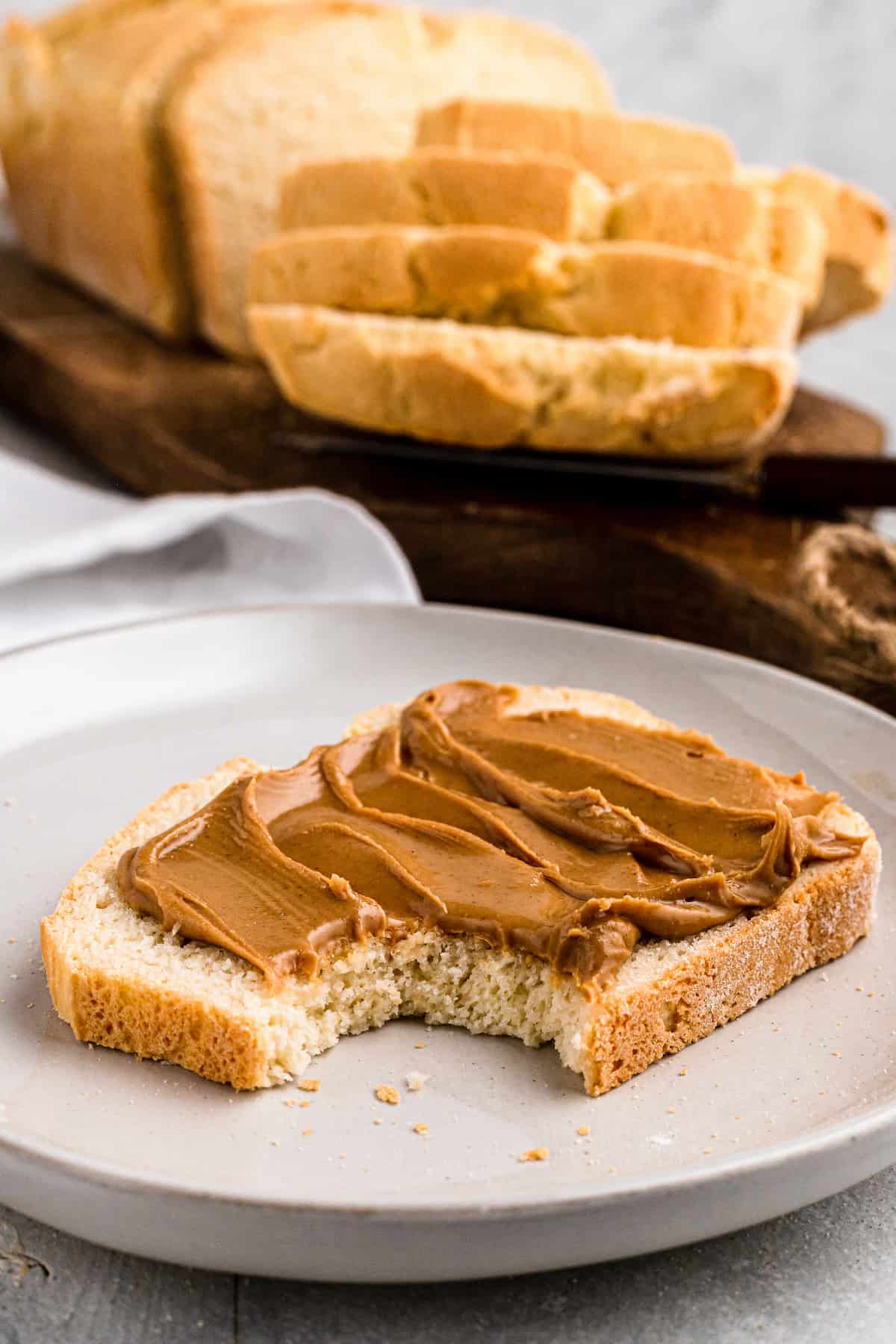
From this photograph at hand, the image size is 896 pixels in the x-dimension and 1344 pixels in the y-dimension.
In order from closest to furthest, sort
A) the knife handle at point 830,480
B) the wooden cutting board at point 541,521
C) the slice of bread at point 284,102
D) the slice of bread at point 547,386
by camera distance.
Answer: the wooden cutting board at point 541,521 < the slice of bread at point 547,386 < the knife handle at point 830,480 < the slice of bread at point 284,102

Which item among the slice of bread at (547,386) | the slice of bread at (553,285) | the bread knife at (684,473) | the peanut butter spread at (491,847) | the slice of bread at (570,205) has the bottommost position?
the bread knife at (684,473)

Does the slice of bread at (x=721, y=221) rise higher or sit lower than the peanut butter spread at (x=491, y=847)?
higher

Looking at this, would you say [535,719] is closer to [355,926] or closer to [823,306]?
[355,926]

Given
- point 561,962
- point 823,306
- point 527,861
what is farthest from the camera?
point 823,306

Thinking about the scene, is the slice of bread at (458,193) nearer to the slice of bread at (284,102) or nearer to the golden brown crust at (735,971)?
the slice of bread at (284,102)

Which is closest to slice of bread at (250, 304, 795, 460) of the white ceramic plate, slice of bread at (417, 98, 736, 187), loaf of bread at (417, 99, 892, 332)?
loaf of bread at (417, 99, 892, 332)

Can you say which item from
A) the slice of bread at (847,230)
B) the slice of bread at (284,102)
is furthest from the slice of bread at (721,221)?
the slice of bread at (284,102)

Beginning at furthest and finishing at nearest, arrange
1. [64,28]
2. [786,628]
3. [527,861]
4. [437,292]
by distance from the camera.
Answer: [64,28] < [437,292] < [786,628] < [527,861]

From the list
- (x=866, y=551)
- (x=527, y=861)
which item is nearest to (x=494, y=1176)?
(x=527, y=861)
